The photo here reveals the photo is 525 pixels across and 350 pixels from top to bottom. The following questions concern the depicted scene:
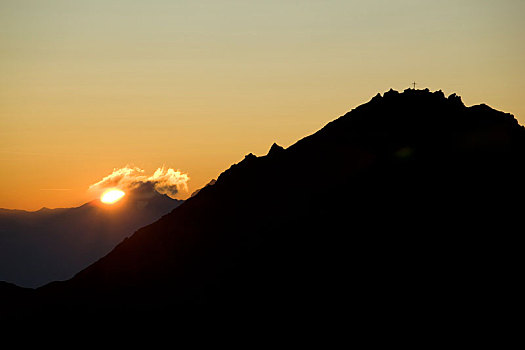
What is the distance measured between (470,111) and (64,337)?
72361mm

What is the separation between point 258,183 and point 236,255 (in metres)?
19.0

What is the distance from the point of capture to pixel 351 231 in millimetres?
111438

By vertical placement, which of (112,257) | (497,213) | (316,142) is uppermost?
(316,142)

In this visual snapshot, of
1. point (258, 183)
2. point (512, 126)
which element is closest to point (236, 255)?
point (258, 183)

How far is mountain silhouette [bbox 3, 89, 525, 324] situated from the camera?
3971 inches

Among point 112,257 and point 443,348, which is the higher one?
point 112,257

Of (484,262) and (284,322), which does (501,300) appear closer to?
(484,262)

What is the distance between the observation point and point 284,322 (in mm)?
101875

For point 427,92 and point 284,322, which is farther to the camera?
point 427,92

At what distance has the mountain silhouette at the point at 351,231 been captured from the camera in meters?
101

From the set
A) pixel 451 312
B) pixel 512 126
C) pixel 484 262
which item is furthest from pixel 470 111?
pixel 451 312

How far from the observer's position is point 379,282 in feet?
334

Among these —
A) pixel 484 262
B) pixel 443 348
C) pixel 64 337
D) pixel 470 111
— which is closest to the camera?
pixel 443 348

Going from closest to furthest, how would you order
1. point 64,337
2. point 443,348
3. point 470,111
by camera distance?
1. point 443,348
2. point 64,337
3. point 470,111
